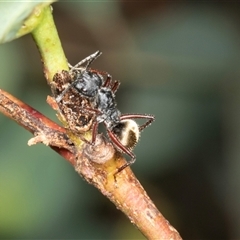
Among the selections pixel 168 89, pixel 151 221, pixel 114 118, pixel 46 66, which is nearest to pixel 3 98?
pixel 46 66

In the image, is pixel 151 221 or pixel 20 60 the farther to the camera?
pixel 20 60

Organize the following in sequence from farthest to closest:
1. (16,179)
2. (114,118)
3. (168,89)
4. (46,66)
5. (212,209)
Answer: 1. (212,209)
2. (168,89)
3. (16,179)
4. (114,118)
5. (46,66)

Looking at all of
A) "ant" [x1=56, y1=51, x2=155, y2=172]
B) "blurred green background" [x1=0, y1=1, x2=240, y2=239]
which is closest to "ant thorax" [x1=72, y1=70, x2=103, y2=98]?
"ant" [x1=56, y1=51, x2=155, y2=172]

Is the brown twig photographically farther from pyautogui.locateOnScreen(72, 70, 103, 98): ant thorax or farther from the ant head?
the ant head

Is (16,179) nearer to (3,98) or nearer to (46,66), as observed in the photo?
(3,98)

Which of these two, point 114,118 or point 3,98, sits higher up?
point 114,118

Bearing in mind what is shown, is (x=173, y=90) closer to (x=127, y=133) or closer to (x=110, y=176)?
(x=127, y=133)

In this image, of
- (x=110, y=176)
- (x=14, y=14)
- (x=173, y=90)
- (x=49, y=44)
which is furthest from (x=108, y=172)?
(x=173, y=90)
